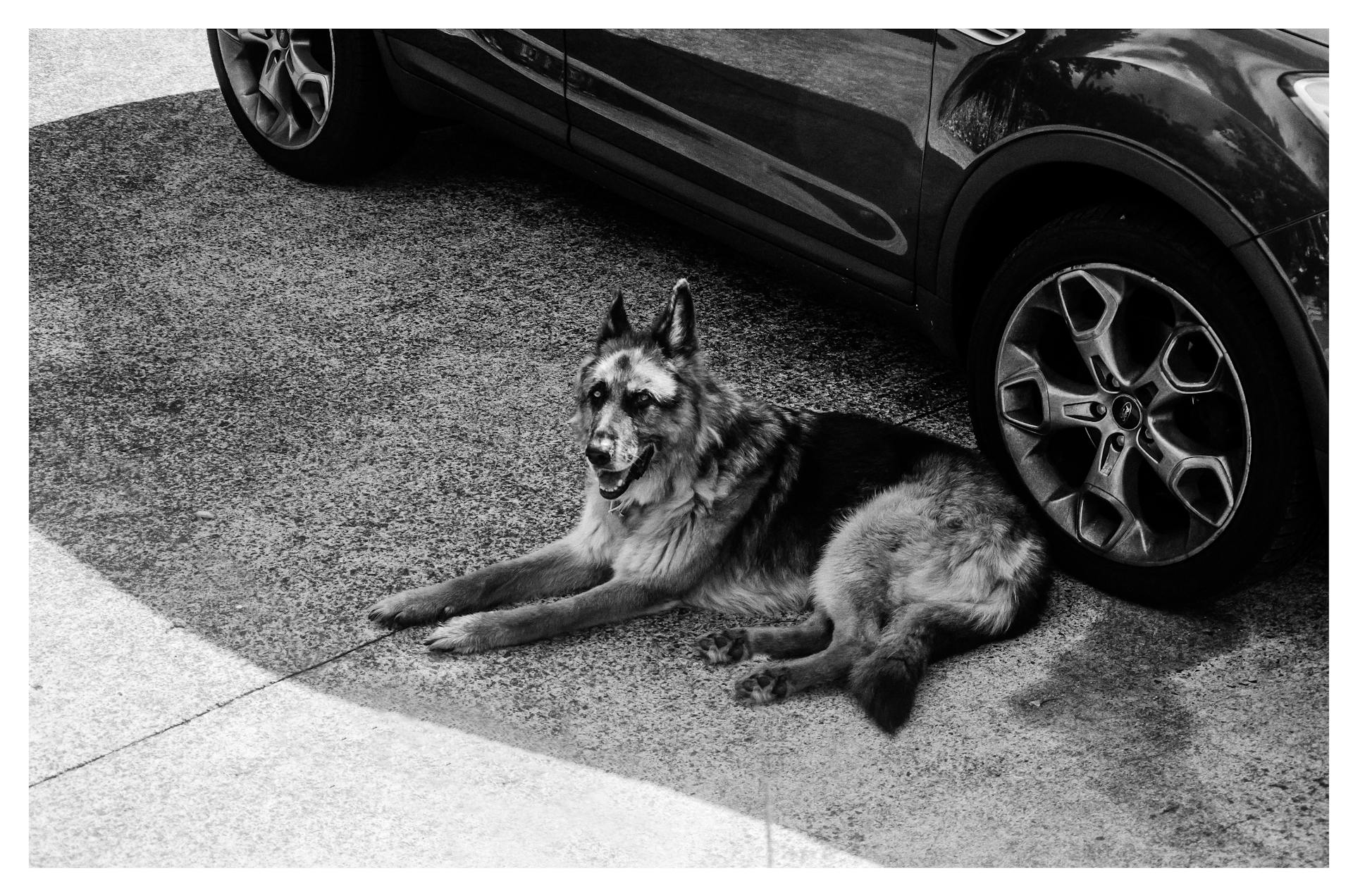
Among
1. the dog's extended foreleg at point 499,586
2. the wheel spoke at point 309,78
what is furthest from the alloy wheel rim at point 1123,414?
the wheel spoke at point 309,78

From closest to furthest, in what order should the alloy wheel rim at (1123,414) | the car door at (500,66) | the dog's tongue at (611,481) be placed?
the alloy wheel rim at (1123,414) < the dog's tongue at (611,481) < the car door at (500,66)

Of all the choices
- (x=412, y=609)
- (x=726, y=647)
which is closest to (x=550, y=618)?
(x=412, y=609)

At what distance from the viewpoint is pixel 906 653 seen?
4.09m

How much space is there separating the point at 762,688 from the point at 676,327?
1263 millimetres

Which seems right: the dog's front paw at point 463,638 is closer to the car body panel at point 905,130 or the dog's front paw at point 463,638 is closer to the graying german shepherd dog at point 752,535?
the graying german shepherd dog at point 752,535

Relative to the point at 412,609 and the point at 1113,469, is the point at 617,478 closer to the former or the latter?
the point at 412,609

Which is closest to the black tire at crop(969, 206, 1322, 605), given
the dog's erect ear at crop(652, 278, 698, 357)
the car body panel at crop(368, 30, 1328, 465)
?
the car body panel at crop(368, 30, 1328, 465)

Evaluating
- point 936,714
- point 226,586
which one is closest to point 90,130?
point 226,586

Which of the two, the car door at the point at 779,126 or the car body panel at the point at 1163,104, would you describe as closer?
the car body panel at the point at 1163,104

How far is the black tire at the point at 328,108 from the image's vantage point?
6.59 meters

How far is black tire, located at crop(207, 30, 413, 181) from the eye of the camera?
6594mm

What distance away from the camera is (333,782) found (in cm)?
376

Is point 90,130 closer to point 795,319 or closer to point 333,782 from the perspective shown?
point 795,319

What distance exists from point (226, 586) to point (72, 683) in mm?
589
